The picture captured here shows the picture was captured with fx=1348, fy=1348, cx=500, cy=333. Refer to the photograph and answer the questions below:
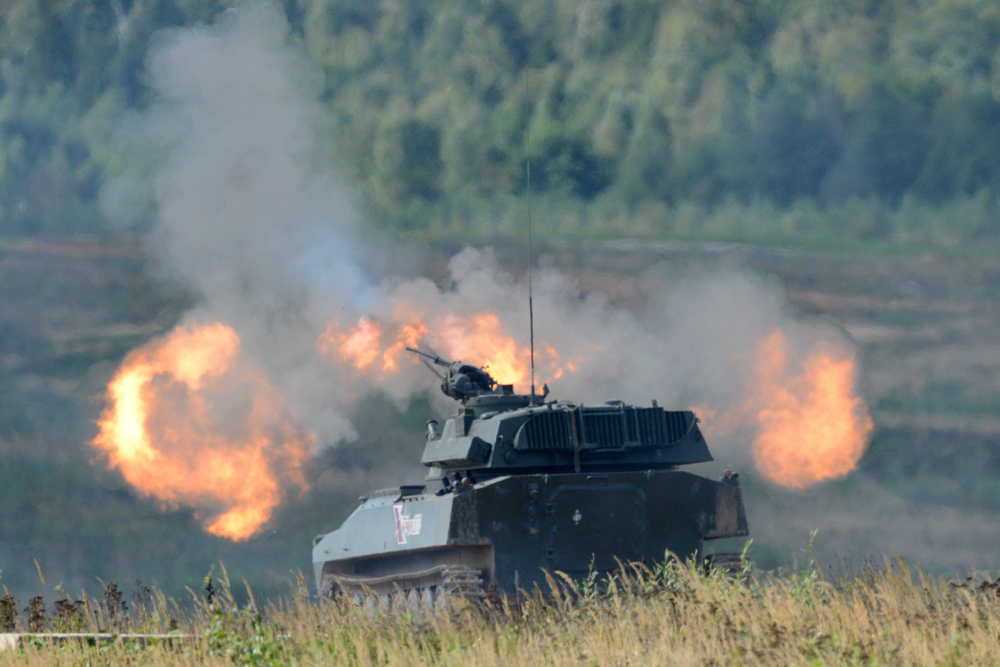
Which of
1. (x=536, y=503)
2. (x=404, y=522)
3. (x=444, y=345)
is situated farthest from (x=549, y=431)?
(x=444, y=345)

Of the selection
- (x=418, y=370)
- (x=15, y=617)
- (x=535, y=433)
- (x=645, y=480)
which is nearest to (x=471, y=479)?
(x=535, y=433)

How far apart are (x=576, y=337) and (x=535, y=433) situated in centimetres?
1030

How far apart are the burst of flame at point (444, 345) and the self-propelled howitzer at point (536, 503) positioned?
18.9ft

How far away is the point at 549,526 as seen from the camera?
19656mm

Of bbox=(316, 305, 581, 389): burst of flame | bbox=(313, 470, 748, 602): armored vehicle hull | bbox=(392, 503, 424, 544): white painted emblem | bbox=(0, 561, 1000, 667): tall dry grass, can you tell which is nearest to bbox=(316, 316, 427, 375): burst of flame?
bbox=(316, 305, 581, 389): burst of flame

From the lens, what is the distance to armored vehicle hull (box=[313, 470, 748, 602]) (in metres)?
19.4

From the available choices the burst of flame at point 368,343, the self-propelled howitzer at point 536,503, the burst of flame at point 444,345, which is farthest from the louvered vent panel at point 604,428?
the burst of flame at point 368,343

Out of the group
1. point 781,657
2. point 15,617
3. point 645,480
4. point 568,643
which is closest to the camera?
point 781,657

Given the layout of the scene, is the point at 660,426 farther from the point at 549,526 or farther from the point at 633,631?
the point at 633,631

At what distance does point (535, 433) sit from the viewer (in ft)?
69.4

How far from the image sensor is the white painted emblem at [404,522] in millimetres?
20812

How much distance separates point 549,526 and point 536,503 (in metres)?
0.38

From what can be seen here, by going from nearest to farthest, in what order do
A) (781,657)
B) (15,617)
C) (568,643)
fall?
(781,657), (568,643), (15,617)

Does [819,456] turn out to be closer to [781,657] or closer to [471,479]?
[471,479]
